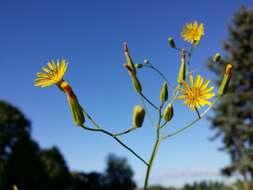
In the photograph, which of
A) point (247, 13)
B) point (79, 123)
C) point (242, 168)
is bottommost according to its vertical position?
point (79, 123)

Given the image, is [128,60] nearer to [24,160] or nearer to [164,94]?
[164,94]

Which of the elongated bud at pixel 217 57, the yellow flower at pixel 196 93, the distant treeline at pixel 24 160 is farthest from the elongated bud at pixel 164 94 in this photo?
the distant treeline at pixel 24 160

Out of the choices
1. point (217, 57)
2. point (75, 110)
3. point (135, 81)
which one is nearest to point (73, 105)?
point (75, 110)

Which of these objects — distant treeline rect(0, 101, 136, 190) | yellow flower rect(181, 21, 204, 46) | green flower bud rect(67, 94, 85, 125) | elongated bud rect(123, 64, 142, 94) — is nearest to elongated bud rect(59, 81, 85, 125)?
green flower bud rect(67, 94, 85, 125)

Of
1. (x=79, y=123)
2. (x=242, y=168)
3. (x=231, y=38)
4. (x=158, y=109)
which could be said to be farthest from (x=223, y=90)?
(x=231, y=38)

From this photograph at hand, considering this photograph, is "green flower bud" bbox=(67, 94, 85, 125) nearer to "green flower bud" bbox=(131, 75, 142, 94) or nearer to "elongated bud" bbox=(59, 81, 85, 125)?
"elongated bud" bbox=(59, 81, 85, 125)

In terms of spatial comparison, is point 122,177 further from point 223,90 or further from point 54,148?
point 223,90

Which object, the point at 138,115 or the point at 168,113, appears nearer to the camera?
the point at 138,115
